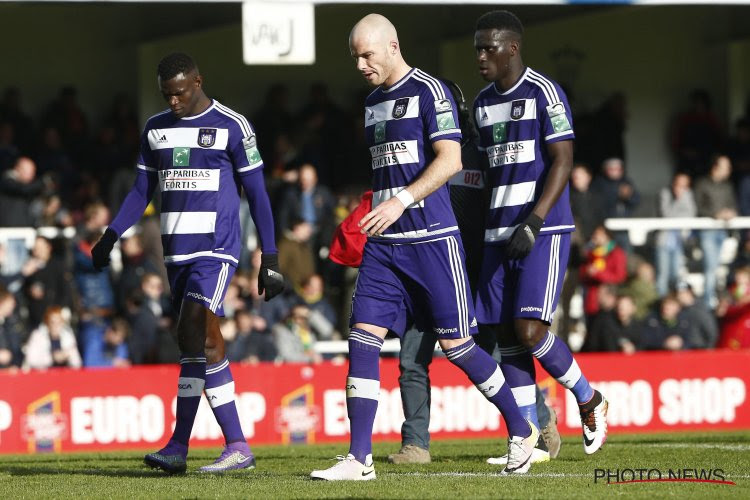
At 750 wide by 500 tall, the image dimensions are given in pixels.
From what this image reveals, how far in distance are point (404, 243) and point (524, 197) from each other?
1011mm

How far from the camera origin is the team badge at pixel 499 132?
819 cm

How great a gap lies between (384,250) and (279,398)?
6165 millimetres

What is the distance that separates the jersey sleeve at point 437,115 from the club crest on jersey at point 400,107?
Result: 0.25 ft

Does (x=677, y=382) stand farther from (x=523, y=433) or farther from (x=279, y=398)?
(x=523, y=433)

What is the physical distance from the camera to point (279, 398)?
13.4 meters

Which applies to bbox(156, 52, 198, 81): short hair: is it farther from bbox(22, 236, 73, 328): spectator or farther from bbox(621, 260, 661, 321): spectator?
bbox(621, 260, 661, 321): spectator

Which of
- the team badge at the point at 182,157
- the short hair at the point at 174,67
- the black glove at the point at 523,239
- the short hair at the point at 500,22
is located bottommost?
the black glove at the point at 523,239

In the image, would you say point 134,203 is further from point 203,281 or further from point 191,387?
point 191,387

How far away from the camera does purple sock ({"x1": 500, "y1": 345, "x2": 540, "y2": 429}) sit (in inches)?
330

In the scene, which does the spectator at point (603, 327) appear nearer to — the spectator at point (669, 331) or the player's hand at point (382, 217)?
the spectator at point (669, 331)

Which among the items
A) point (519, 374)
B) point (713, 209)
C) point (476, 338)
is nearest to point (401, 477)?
point (519, 374)

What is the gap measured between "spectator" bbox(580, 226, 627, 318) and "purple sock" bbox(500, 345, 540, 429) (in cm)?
771

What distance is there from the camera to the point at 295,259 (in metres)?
15.4

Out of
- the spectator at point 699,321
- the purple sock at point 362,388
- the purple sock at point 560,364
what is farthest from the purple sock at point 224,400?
the spectator at point 699,321
